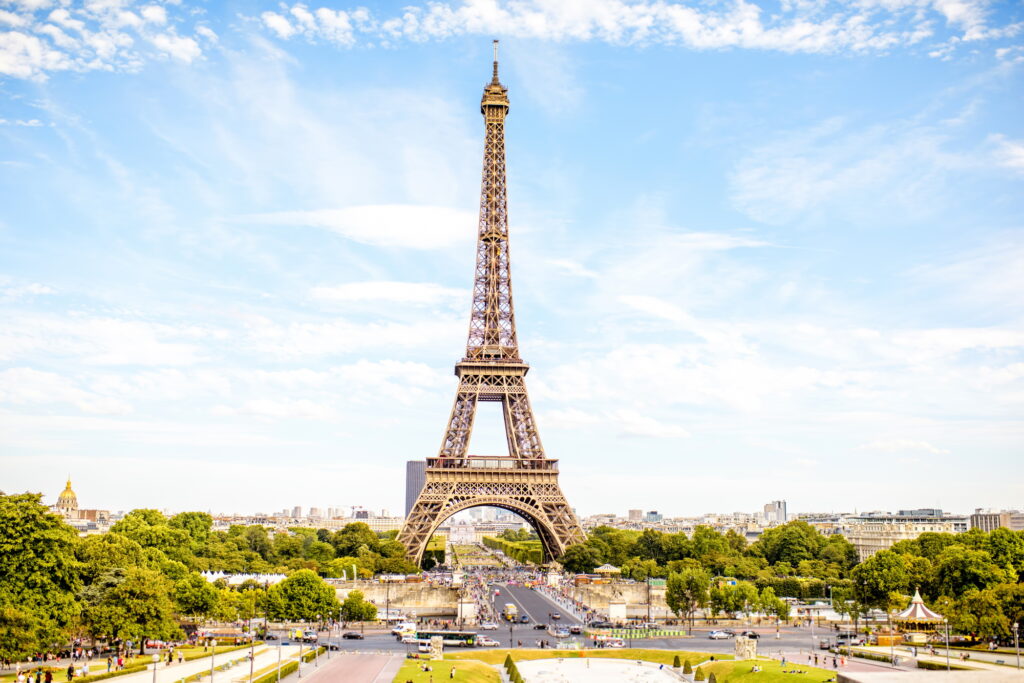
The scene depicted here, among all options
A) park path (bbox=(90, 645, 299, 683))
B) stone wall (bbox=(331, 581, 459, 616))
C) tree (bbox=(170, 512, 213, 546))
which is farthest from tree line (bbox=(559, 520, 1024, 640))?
tree (bbox=(170, 512, 213, 546))

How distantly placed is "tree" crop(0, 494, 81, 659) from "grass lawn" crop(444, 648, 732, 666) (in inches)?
1096

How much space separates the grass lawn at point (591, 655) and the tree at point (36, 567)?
91.3 ft

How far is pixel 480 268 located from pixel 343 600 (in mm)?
47997

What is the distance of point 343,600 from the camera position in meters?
92.8

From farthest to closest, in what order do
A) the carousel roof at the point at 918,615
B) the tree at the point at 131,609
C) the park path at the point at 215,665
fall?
1. the carousel roof at the point at 918,615
2. the tree at the point at 131,609
3. the park path at the point at 215,665

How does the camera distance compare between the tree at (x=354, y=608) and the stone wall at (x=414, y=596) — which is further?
the stone wall at (x=414, y=596)

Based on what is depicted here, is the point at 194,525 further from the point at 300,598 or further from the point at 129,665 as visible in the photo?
the point at 129,665

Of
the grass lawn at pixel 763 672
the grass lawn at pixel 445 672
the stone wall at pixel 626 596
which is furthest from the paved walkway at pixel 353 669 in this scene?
the stone wall at pixel 626 596

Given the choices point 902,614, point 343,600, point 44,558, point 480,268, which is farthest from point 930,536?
point 44,558

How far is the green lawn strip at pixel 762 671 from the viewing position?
58.3 meters

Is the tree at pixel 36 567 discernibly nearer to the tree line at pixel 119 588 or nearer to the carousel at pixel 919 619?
the tree line at pixel 119 588

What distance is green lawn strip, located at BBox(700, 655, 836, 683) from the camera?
5828cm

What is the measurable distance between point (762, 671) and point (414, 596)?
53283 millimetres

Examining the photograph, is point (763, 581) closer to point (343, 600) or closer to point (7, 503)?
point (343, 600)
